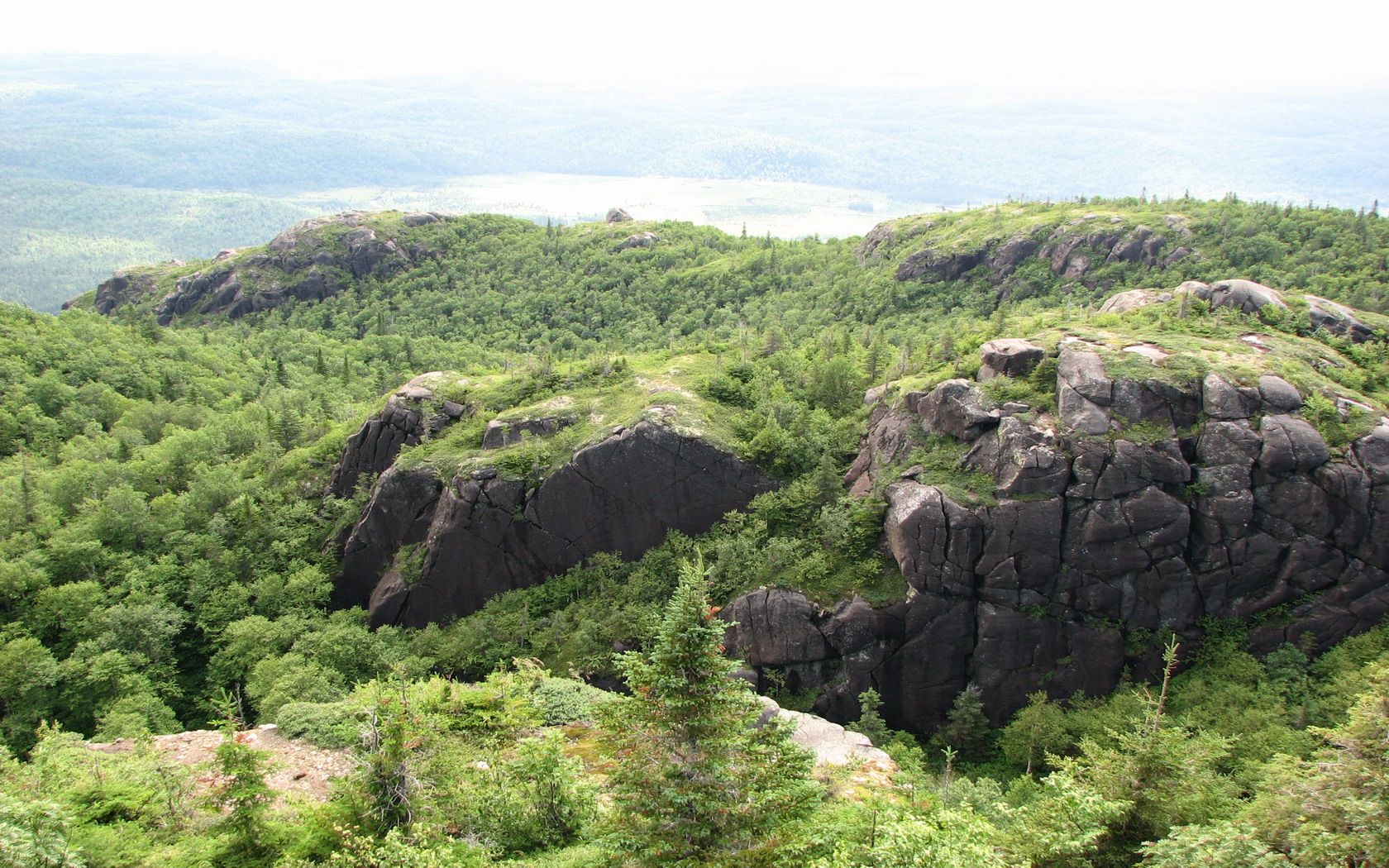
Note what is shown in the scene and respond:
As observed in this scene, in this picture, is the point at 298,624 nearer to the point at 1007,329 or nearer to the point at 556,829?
the point at 556,829

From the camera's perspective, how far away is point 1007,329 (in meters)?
46.9

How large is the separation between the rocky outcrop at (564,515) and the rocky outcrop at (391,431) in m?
6.87

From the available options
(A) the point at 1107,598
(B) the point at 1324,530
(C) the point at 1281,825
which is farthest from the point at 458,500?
(B) the point at 1324,530

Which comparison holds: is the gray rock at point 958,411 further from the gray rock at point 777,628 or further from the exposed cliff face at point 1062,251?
the exposed cliff face at point 1062,251

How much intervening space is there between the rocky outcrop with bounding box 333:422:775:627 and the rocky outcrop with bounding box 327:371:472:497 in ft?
22.5

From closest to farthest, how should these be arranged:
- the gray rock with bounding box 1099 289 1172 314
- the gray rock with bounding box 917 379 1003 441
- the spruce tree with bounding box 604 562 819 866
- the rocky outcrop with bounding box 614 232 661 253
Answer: the spruce tree with bounding box 604 562 819 866 < the gray rock with bounding box 917 379 1003 441 < the gray rock with bounding box 1099 289 1172 314 < the rocky outcrop with bounding box 614 232 661 253

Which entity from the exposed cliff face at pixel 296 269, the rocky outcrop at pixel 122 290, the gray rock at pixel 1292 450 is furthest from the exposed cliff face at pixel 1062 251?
the rocky outcrop at pixel 122 290

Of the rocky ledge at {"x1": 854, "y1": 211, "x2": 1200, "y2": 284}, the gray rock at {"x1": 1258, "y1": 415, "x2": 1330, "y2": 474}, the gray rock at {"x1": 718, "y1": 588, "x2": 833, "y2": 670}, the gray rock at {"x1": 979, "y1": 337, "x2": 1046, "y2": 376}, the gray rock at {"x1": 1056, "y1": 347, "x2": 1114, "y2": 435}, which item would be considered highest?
the rocky ledge at {"x1": 854, "y1": 211, "x2": 1200, "y2": 284}

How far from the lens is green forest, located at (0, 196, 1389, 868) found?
18.1 meters

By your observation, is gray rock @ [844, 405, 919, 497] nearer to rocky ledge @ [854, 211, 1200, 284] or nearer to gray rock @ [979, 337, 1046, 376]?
gray rock @ [979, 337, 1046, 376]

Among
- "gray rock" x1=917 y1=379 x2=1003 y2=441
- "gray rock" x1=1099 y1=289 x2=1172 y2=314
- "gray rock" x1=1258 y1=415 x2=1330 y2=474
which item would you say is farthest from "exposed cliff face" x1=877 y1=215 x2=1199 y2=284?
"gray rock" x1=917 y1=379 x2=1003 y2=441

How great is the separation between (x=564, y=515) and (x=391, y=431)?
1490 cm

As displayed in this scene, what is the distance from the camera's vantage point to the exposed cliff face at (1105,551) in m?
34.2

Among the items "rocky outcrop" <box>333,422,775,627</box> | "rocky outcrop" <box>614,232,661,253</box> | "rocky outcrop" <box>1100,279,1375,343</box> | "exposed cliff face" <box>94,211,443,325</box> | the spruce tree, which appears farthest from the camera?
"rocky outcrop" <box>614,232,661,253</box>
